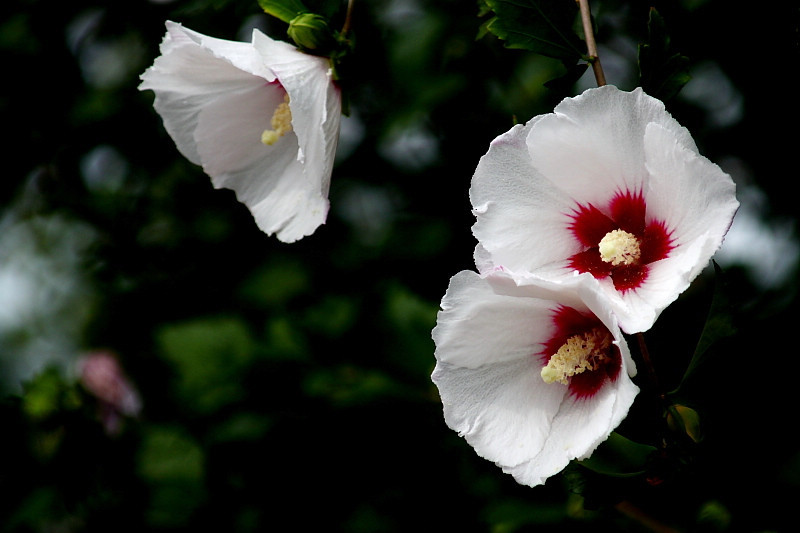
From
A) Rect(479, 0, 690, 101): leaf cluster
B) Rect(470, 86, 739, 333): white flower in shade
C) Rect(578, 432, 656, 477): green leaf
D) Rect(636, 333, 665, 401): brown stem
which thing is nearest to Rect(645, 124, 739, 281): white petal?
A: Rect(470, 86, 739, 333): white flower in shade

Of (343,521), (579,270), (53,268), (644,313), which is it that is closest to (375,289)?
(343,521)

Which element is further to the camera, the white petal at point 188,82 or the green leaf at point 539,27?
the white petal at point 188,82

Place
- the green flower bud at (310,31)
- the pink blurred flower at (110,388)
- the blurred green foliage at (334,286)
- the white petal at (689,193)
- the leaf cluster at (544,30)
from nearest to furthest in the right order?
1. the white petal at (689,193)
2. the leaf cluster at (544,30)
3. the green flower bud at (310,31)
4. the blurred green foliage at (334,286)
5. the pink blurred flower at (110,388)

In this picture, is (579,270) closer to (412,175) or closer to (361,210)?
(412,175)

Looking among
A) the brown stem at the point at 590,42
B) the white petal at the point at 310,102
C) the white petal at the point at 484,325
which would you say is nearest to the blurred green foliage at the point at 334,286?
the white petal at the point at 310,102

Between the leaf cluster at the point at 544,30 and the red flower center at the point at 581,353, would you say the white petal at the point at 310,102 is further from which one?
the red flower center at the point at 581,353

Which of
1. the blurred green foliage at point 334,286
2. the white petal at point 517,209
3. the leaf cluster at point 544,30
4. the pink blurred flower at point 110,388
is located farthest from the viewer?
the pink blurred flower at point 110,388

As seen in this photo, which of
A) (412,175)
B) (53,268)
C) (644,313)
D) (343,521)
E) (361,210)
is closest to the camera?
(644,313)
